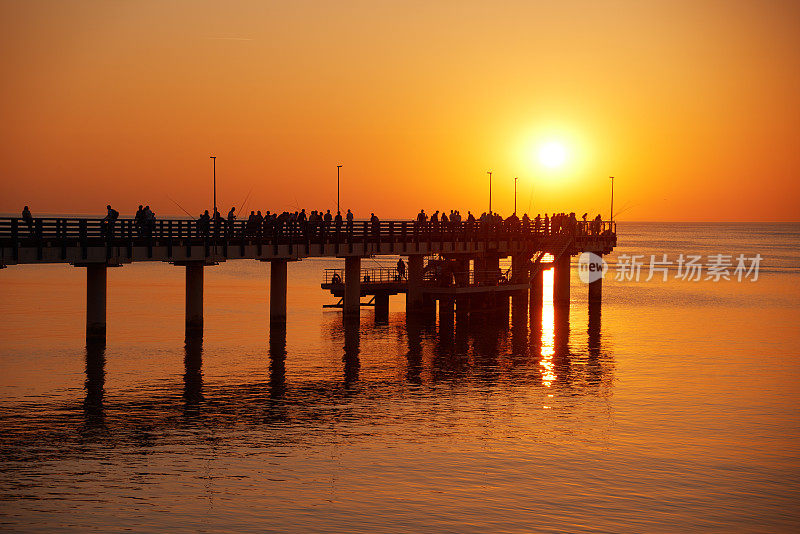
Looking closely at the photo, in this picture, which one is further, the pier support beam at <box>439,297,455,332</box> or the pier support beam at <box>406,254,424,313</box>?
the pier support beam at <box>406,254,424,313</box>

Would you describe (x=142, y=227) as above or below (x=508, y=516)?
above

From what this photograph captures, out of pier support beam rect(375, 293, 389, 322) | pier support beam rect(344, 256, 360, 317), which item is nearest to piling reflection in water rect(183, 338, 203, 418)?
pier support beam rect(344, 256, 360, 317)

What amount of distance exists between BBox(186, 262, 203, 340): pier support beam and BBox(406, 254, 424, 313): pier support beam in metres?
17.0

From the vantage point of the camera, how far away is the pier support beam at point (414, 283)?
222 feet

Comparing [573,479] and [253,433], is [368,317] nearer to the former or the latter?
[253,433]

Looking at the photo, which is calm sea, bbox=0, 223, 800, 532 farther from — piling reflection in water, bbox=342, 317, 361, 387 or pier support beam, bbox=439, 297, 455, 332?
pier support beam, bbox=439, 297, 455, 332

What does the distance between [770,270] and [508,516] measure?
127132 mm

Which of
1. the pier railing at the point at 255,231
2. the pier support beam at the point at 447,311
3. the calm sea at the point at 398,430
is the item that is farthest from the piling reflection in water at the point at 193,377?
the pier support beam at the point at 447,311

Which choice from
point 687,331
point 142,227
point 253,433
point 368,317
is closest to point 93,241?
point 142,227

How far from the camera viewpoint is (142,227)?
1935 inches

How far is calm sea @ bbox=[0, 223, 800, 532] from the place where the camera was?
915 inches

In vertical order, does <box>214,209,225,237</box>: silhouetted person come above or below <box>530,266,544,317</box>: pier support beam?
above

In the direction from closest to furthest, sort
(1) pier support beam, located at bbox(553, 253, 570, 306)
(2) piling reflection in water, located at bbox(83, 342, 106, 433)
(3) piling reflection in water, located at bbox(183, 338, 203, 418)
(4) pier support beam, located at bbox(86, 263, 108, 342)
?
(2) piling reflection in water, located at bbox(83, 342, 106, 433), (3) piling reflection in water, located at bbox(183, 338, 203, 418), (4) pier support beam, located at bbox(86, 263, 108, 342), (1) pier support beam, located at bbox(553, 253, 570, 306)

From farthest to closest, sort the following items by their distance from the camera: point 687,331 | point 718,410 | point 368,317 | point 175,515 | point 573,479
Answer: point 368,317 < point 687,331 < point 718,410 < point 573,479 < point 175,515
